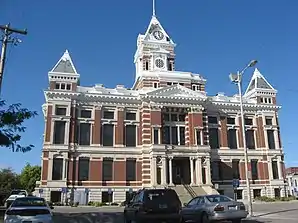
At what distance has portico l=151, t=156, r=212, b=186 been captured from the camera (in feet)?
143

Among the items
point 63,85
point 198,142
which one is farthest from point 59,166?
point 198,142

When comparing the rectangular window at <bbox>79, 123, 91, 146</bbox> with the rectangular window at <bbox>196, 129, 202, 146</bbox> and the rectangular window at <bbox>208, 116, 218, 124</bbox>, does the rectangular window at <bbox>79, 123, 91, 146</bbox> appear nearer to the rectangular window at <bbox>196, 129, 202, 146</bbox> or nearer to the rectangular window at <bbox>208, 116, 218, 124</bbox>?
the rectangular window at <bbox>196, 129, 202, 146</bbox>

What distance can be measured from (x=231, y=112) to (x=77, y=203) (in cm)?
2620

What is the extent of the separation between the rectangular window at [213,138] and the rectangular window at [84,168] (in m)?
17.9

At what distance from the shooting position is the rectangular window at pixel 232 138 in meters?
51.1

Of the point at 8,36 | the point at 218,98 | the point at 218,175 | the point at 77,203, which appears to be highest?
the point at 218,98

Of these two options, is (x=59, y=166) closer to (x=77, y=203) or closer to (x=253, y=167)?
(x=77, y=203)

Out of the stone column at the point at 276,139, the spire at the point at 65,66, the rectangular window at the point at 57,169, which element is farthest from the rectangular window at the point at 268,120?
the rectangular window at the point at 57,169

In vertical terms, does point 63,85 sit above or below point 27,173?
above

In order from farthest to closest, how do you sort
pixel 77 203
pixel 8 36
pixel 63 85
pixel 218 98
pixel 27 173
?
pixel 27 173 < pixel 218 98 < pixel 63 85 < pixel 77 203 < pixel 8 36

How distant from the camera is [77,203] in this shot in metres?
41.4

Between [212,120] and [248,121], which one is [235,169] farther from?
[248,121]

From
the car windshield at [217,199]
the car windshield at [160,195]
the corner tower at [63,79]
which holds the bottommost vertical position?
the car windshield at [217,199]

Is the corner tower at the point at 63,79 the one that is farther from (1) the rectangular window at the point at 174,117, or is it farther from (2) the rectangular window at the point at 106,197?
(2) the rectangular window at the point at 106,197
